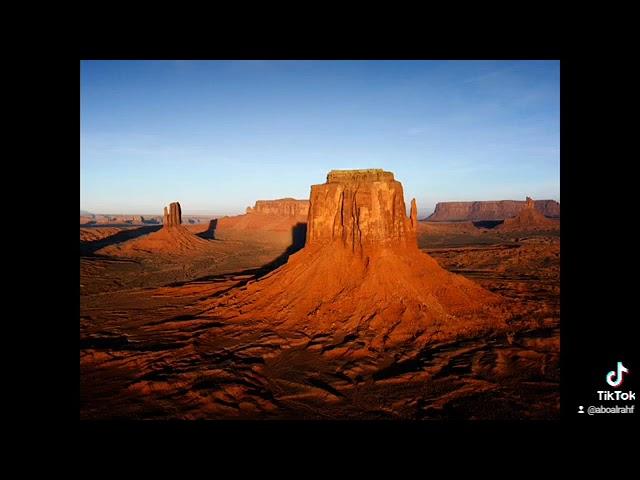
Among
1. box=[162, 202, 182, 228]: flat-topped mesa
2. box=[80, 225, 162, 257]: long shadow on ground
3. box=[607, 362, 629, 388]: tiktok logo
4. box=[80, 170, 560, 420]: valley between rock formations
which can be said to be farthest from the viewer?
box=[162, 202, 182, 228]: flat-topped mesa

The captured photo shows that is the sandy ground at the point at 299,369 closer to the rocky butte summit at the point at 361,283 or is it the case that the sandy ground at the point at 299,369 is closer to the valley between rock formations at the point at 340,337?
the valley between rock formations at the point at 340,337

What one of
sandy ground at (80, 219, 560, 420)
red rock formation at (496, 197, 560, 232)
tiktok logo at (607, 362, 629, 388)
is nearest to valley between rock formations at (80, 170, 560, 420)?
sandy ground at (80, 219, 560, 420)

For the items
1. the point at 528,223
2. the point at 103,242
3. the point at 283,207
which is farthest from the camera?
the point at 283,207

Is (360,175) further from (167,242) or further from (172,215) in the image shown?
(172,215)

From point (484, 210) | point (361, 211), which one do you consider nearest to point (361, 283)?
point (361, 211)

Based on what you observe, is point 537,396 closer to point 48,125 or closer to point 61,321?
point 61,321

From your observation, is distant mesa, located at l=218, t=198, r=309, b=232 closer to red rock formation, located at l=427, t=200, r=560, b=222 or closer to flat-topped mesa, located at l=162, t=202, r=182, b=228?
flat-topped mesa, located at l=162, t=202, r=182, b=228
